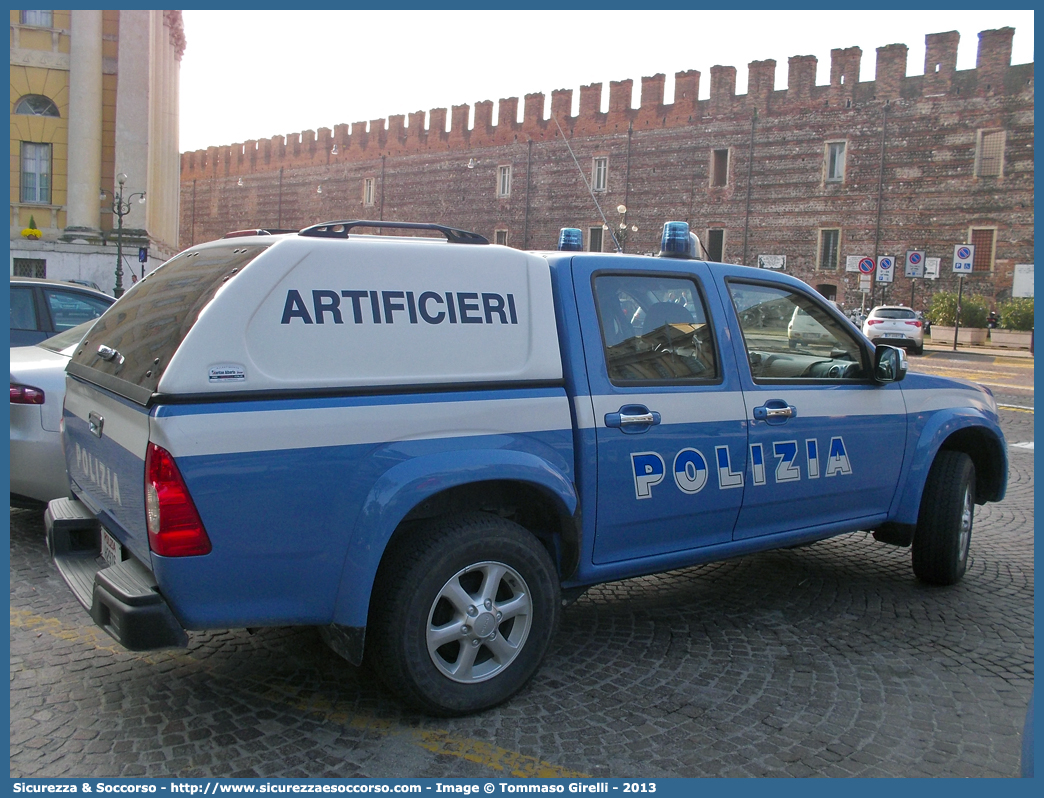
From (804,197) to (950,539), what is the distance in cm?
4076

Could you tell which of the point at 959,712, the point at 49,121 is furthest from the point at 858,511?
the point at 49,121

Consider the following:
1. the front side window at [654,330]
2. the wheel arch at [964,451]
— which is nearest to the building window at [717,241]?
the wheel arch at [964,451]

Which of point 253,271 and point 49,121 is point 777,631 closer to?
point 253,271

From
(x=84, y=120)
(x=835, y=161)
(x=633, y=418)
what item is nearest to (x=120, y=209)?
(x=84, y=120)

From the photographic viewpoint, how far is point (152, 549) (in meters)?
2.80

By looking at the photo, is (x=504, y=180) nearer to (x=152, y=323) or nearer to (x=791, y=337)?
(x=791, y=337)

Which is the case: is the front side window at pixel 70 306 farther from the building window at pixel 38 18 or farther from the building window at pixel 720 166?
the building window at pixel 720 166

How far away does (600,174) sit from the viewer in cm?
4853

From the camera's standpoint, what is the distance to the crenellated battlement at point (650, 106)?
126 ft

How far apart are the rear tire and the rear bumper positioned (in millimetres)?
4041

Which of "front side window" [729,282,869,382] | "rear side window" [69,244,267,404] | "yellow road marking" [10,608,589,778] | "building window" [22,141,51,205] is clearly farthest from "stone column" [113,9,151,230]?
"front side window" [729,282,869,382]

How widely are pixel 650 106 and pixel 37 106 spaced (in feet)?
96.4

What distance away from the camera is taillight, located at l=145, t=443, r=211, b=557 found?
2723mm

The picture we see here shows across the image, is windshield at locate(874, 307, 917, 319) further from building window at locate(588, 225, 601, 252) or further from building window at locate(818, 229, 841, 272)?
building window at locate(588, 225, 601, 252)
